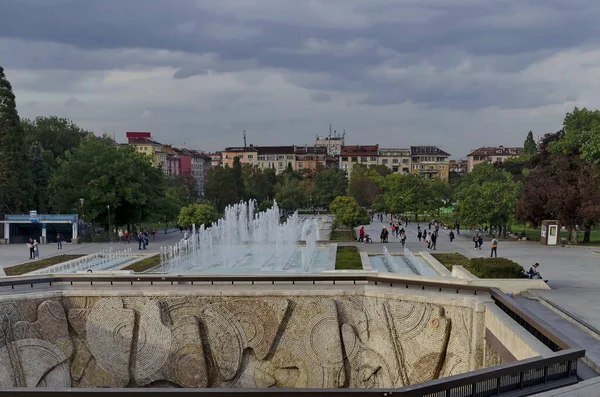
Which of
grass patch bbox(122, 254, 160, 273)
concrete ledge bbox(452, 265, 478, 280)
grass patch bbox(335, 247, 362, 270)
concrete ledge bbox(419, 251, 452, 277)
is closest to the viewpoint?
concrete ledge bbox(452, 265, 478, 280)

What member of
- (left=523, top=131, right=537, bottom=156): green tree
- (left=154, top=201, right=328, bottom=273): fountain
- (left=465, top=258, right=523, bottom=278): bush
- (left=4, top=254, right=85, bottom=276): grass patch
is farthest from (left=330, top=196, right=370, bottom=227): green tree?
(left=523, top=131, right=537, bottom=156): green tree

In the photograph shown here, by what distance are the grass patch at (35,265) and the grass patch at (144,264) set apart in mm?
2734

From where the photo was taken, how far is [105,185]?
28.3 meters

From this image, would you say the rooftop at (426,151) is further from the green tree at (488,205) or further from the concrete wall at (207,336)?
the concrete wall at (207,336)

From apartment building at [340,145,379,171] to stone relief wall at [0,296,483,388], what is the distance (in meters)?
81.9

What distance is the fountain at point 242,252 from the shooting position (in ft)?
58.1

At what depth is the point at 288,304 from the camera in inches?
484

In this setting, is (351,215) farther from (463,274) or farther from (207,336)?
(207,336)

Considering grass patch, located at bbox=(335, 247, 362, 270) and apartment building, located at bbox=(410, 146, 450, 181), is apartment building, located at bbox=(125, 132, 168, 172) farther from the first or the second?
grass patch, located at bbox=(335, 247, 362, 270)

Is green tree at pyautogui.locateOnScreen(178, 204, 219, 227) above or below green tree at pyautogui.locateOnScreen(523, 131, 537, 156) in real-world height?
below

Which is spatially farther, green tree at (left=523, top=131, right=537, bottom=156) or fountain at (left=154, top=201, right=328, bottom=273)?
green tree at (left=523, top=131, right=537, bottom=156)

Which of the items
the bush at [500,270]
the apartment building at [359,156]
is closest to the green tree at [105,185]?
the bush at [500,270]

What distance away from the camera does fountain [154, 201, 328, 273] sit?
17.7 meters

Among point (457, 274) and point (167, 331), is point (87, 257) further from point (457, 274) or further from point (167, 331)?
point (457, 274)
